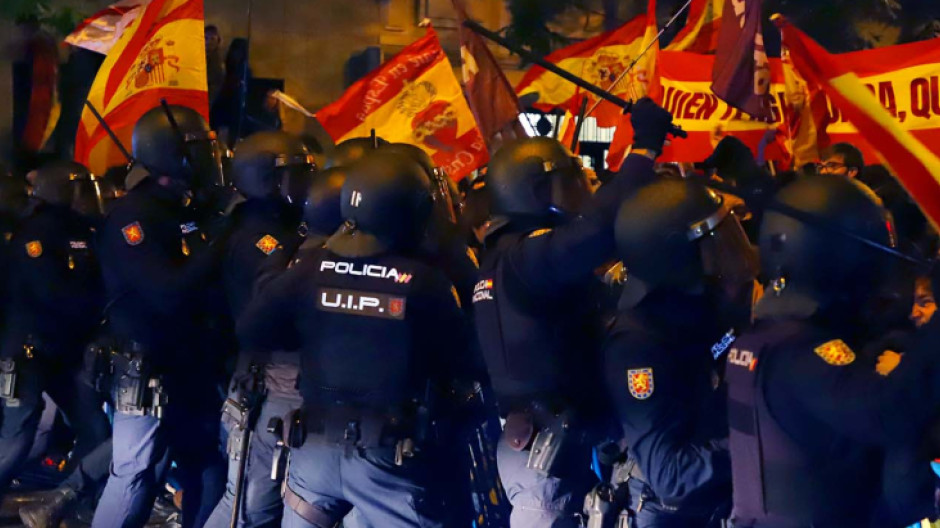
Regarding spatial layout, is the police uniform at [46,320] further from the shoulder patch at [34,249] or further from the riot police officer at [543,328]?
the riot police officer at [543,328]

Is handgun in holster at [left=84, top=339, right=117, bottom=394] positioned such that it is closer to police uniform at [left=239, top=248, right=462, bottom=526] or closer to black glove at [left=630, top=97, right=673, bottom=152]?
police uniform at [left=239, top=248, right=462, bottom=526]

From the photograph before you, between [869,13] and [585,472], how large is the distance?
12.9m

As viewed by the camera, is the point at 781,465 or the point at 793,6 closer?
the point at 781,465

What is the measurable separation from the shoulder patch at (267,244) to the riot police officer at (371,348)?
90cm

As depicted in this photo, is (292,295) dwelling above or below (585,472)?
above

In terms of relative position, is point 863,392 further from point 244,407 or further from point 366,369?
point 244,407

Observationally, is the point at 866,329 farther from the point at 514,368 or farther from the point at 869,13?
the point at 869,13

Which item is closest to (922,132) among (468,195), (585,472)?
(468,195)

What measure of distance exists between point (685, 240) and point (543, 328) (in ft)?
2.92

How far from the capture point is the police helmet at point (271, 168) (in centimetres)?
605

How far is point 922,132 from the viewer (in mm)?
7508

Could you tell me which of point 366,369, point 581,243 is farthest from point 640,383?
point 366,369

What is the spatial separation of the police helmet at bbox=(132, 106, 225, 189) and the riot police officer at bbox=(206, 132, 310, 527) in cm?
48

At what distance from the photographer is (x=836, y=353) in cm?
315
